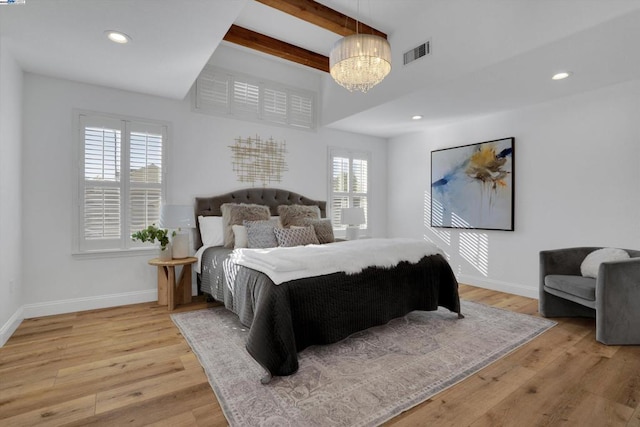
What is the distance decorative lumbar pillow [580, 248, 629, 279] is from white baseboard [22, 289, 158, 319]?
15.8 feet

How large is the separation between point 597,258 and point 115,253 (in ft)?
17.0

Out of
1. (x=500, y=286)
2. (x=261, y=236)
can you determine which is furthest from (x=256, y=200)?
(x=500, y=286)

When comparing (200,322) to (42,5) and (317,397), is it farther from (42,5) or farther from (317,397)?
(42,5)

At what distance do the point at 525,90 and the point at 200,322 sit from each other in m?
4.34

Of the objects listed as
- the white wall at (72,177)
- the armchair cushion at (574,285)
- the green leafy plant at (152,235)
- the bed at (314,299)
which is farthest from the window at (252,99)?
the armchair cushion at (574,285)

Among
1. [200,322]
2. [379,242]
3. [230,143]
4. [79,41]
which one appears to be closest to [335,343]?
[379,242]

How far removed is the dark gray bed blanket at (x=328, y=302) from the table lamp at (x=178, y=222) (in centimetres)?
126

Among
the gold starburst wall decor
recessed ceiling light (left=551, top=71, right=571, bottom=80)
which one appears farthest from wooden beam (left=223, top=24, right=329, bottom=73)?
recessed ceiling light (left=551, top=71, right=571, bottom=80)

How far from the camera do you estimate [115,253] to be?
3.70 meters

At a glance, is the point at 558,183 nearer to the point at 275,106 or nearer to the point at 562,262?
the point at 562,262

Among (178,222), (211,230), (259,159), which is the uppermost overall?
(259,159)

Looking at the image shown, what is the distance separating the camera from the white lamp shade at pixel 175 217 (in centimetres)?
351

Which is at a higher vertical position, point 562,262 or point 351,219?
point 351,219

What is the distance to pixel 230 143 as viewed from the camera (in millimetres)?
4426
